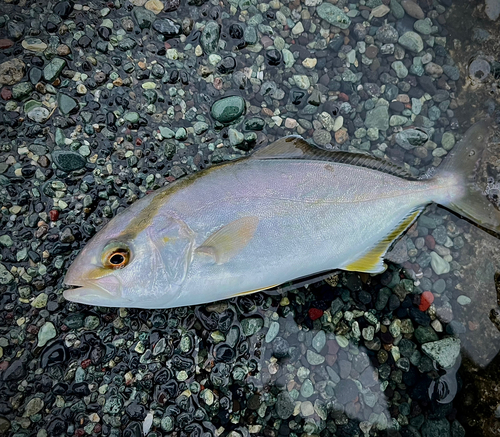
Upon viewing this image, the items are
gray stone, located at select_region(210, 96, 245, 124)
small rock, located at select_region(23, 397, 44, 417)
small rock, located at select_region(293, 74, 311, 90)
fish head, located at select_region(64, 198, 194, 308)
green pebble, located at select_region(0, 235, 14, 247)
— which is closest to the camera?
fish head, located at select_region(64, 198, 194, 308)

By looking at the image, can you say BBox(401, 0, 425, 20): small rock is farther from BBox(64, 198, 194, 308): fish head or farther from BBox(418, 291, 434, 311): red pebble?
BBox(64, 198, 194, 308): fish head

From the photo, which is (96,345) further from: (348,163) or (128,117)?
(348,163)

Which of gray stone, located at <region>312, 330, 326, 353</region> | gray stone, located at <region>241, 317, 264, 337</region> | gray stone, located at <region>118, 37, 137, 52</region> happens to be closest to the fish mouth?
A: gray stone, located at <region>241, 317, 264, 337</region>

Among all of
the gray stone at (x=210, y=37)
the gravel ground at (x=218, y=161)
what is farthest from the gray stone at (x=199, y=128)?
the gray stone at (x=210, y=37)

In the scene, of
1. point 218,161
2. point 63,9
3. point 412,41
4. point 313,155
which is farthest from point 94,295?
point 412,41

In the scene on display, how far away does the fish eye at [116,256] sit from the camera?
1.89m

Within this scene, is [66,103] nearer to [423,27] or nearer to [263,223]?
[263,223]

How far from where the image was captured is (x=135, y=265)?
1.89 metres

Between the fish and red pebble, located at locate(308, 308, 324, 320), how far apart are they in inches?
11.0

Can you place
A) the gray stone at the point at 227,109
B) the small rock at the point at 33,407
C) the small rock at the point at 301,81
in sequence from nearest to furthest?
the small rock at the point at 33,407 → the gray stone at the point at 227,109 → the small rock at the point at 301,81

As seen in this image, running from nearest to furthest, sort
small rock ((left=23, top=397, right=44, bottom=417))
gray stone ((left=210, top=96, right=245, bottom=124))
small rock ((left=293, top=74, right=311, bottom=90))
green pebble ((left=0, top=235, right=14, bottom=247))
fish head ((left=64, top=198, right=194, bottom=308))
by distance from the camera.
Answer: fish head ((left=64, top=198, right=194, bottom=308)) < small rock ((left=23, top=397, right=44, bottom=417)) < green pebble ((left=0, top=235, right=14, bottom=247)) < gray stone ((left=210, top=96, right=245, bottom=124)) < small rock ((left=293, top=74, right=311, bottom=90))

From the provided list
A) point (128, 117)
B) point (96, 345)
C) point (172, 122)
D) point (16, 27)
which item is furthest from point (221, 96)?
point (96, 345)

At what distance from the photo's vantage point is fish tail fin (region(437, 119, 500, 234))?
2.34 metres

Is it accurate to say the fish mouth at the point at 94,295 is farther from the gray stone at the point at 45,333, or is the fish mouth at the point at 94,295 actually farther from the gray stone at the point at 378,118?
the gray stone at the point at 378,118
